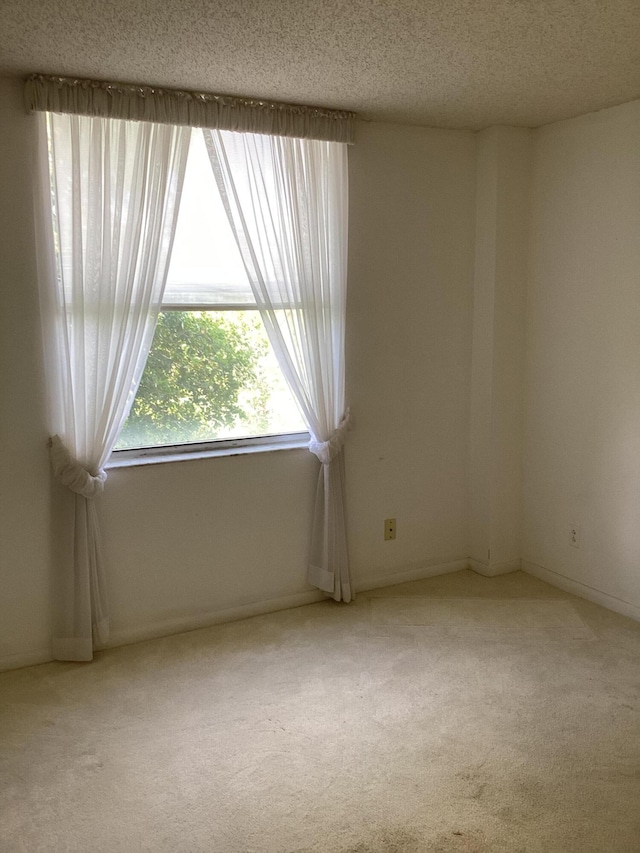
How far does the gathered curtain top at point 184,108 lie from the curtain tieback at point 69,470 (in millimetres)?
1408

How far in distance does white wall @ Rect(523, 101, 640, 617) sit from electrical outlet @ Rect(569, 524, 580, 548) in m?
0.03

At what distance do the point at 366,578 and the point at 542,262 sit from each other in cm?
203

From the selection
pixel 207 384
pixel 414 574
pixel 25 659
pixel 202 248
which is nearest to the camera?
pixel 25 659

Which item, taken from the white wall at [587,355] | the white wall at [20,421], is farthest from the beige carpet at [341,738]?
the white wall at [587,355]

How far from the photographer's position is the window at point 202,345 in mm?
3578

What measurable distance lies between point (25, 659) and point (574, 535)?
2.88 meters

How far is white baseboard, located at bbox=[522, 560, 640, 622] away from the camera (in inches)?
152

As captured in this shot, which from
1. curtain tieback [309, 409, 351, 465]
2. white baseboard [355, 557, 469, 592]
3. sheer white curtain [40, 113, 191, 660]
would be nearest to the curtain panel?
sheer white curtain [40, 113, 191, 660]

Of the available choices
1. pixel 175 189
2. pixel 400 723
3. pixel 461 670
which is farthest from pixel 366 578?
pixel 175 189

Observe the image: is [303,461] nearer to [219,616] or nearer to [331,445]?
[331,445]

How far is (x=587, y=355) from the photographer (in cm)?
399

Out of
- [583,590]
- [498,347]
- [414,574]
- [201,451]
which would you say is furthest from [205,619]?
[498,347]

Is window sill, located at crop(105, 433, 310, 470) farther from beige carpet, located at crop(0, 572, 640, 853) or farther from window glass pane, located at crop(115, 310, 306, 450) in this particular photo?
beige carpet, located at crop(0, 572, 640, 853)

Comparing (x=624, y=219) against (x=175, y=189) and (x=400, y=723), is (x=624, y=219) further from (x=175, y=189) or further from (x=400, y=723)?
(x=400, y=723)
